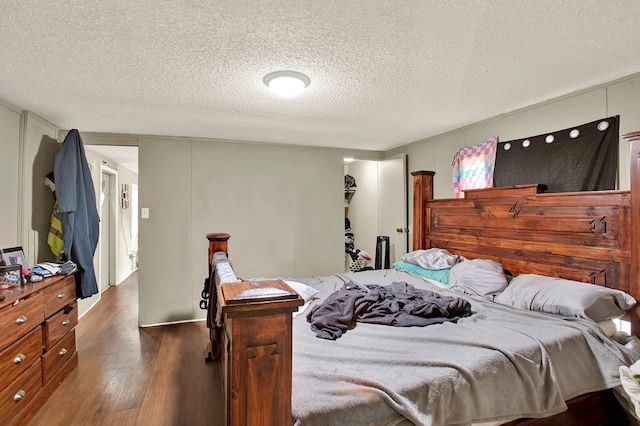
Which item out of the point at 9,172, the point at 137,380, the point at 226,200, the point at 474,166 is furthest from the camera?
the point at 226,200

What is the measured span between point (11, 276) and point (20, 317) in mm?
319

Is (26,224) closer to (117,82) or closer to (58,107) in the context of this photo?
(58,107)

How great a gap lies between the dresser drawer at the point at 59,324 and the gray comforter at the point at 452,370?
1.79m

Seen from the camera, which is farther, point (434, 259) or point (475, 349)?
point (434, 259)

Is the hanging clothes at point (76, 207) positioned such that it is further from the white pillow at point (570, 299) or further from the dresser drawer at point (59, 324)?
the white pillow at point (570, 299)

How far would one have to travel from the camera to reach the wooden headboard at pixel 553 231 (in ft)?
6.15

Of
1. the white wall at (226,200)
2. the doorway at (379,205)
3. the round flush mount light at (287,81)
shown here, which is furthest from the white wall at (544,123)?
the round flush mount light at (287,81)

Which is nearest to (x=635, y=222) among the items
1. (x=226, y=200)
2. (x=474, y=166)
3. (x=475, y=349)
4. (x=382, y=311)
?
(x=475, y=349)

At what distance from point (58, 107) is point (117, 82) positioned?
3.03ft

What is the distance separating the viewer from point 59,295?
239 cm

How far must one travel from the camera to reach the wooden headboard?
187 cm

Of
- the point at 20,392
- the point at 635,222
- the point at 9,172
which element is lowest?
the point at 20,392

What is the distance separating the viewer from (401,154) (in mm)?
4137

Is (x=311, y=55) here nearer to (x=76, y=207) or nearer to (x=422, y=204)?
(x=422, y=204)
